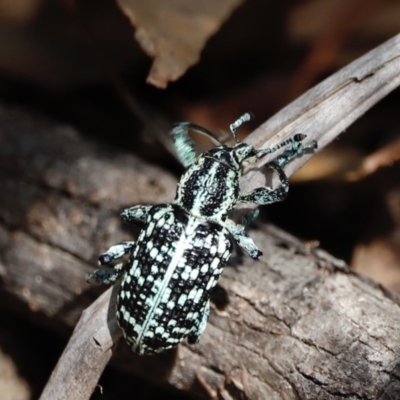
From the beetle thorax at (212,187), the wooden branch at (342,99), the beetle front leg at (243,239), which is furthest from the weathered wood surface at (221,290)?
the beetle thorax at (212,187)

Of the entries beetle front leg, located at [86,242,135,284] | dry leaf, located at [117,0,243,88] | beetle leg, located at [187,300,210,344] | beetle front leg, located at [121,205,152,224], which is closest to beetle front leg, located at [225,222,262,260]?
beetle leg, located at [187,300,210,344]

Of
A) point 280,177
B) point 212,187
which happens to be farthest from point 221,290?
point 280,177

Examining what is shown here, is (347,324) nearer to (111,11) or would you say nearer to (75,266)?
(75,266)

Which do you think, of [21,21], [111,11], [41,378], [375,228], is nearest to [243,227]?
[375,228]

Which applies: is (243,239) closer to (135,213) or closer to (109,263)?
(135,213)

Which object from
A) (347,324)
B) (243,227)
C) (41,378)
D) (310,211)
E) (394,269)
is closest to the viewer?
(347,324)

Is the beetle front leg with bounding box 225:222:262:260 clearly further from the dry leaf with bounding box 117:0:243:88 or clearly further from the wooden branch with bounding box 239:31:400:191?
the dry leaf with bounding box 117:0:243:88

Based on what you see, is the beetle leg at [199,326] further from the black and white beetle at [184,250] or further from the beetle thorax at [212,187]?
the beetle thorax at [212,187]
